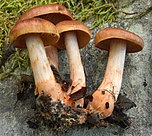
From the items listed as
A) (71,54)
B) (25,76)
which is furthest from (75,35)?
(25,76)

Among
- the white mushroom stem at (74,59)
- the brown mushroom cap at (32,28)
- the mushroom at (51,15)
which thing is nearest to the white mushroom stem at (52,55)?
the mushroom at (51,15)

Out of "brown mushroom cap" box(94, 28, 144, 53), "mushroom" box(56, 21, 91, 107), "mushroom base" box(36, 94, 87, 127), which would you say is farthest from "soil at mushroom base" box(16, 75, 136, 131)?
"brown mushroom cap" box(94, 28, 144, 53)

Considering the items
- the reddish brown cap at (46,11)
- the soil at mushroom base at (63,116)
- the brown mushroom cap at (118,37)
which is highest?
the reddish brown cap at (46,11)

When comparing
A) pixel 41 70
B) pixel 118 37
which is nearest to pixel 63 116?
pixel 41 70

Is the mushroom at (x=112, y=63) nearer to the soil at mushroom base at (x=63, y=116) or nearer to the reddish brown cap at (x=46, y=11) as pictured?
the soil at mushroom base at (x=63, y=116)

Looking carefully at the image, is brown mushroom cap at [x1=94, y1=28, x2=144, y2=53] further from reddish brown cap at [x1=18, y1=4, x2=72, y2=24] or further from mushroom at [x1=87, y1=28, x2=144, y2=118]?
reddish brown cap at [x1=18, y1=4, x2=72, y2=24]

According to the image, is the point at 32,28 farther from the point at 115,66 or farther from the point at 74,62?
the point at 115,66
